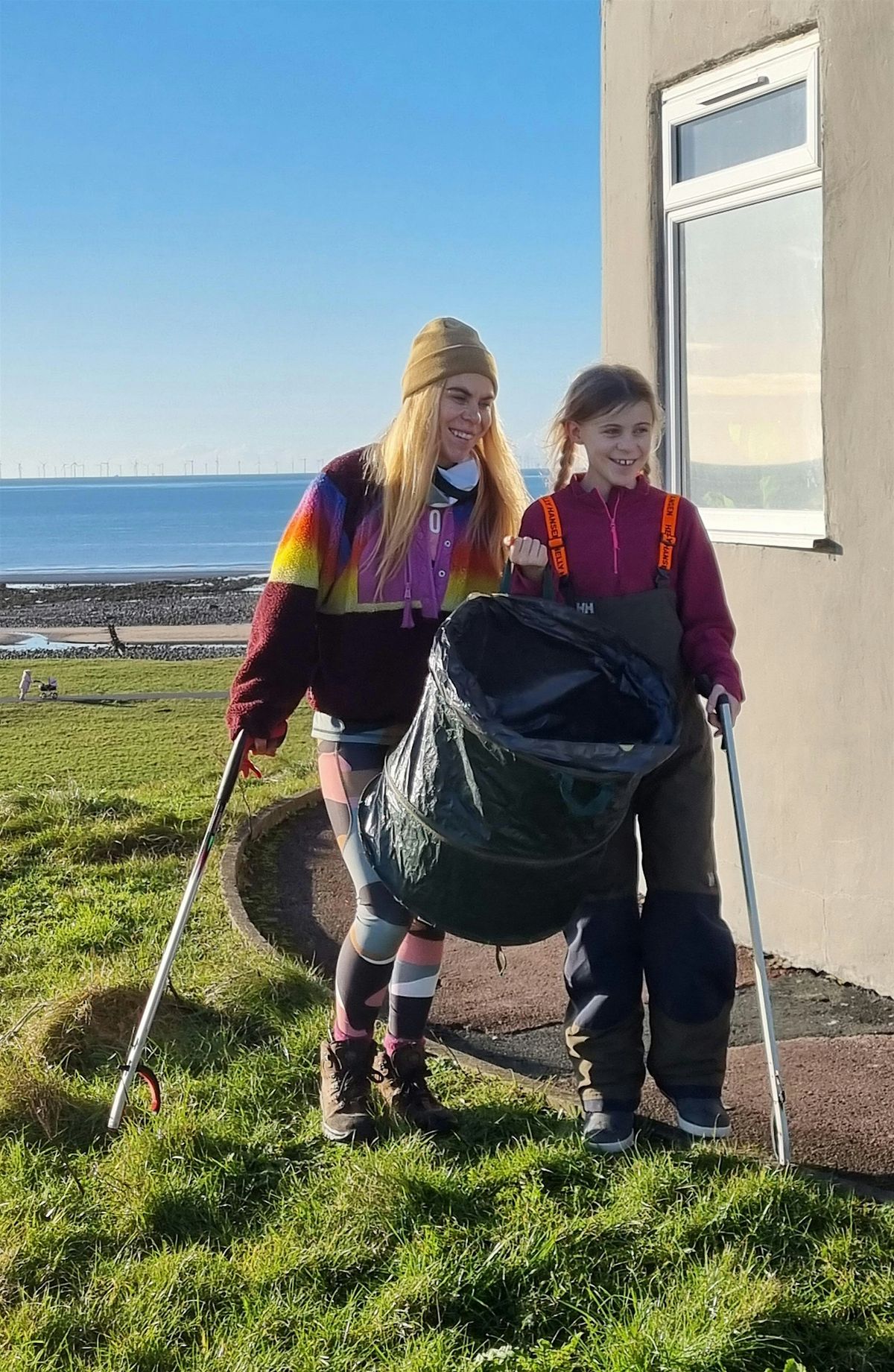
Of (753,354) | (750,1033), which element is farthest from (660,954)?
A: (753,354)

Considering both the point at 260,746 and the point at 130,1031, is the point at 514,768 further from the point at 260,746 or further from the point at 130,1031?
the point at 130,1031

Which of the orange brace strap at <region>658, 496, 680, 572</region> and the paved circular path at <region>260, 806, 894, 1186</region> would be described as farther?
the paved circular path at <region>260, 806, 894, 1186</region>

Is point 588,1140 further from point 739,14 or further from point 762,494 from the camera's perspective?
point 739,14

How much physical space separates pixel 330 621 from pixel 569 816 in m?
1.08

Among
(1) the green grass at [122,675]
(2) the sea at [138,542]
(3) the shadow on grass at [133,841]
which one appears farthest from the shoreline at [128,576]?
(3) the shadow on grass at [133,841]

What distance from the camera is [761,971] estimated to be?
3553mm

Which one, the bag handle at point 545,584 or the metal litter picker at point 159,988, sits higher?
the bag handle at point 545,584

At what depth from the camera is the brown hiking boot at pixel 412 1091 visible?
377 cm

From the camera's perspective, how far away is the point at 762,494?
5633 millimetres

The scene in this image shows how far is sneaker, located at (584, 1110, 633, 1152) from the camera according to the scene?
11.8 feet

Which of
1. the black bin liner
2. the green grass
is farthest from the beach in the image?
the black bin liner

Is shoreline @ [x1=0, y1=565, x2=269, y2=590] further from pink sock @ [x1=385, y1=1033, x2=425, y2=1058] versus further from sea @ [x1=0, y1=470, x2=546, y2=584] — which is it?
pink sock @ [x1=385, y1=1033, x2=425, y2=1058]

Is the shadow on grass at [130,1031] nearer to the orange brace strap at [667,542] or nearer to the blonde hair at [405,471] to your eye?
the blonde hair at [405,471]

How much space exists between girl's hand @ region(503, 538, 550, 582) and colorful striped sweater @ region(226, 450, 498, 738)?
0.26m
